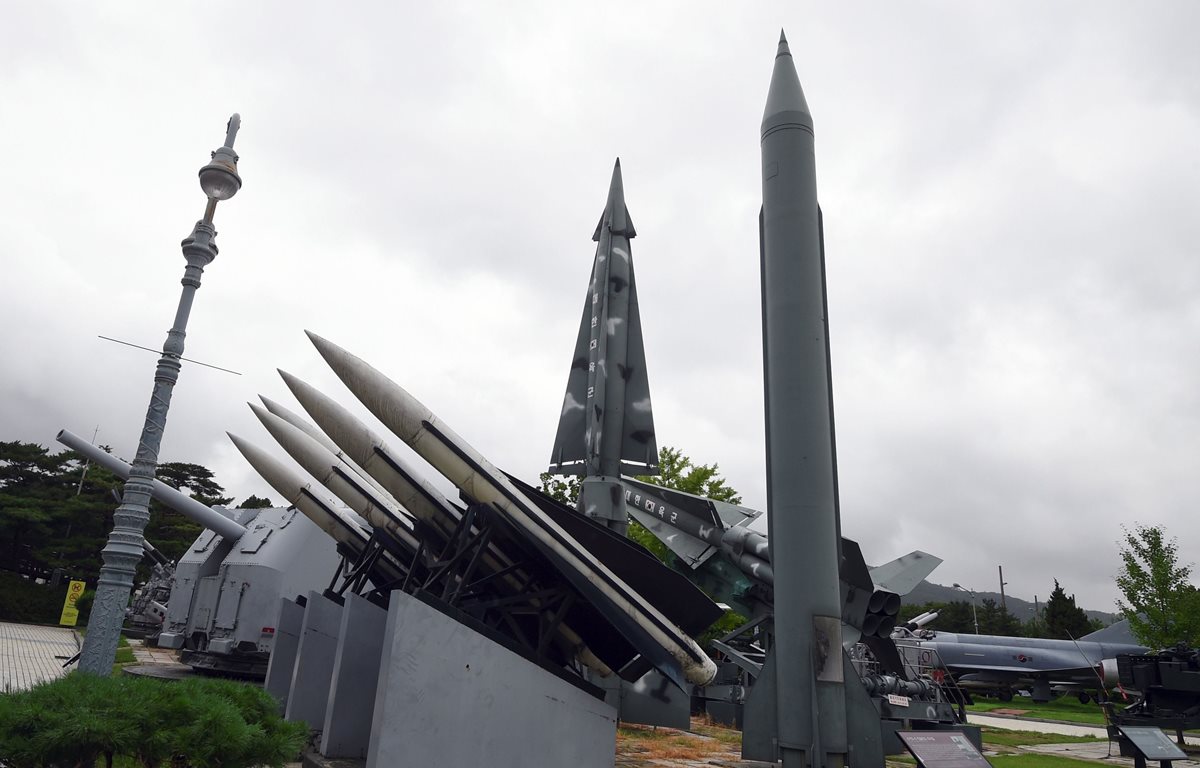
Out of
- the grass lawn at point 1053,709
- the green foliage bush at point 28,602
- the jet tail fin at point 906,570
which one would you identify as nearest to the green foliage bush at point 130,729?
the jet tail fin at point 906,570

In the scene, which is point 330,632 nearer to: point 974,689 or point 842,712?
point 842,712

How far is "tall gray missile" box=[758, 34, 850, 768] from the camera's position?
7.18 meters

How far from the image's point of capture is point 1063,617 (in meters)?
41.3

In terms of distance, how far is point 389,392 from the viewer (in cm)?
707

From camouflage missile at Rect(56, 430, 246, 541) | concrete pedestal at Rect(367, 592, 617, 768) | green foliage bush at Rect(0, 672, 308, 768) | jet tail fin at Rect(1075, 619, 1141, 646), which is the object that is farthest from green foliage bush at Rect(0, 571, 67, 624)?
jet tail fin at Rect(1075, 619, 1141, 646)

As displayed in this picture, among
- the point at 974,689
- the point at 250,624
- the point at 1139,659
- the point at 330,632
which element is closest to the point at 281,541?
the point at 250,624

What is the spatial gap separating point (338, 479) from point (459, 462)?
9.29ft

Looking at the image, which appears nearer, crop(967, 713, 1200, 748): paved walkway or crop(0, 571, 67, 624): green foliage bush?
crop(967, 713, 1200, 748): paved walkway

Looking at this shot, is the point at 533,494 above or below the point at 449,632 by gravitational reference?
above

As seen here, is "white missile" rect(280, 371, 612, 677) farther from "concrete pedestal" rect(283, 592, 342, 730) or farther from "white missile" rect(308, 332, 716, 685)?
"concrete pedestal" rect(283, 592, 342, 730)

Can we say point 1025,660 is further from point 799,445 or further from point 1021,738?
point 799,445

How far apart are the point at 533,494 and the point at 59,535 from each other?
35.4 metres

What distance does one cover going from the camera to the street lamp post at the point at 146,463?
6.20m

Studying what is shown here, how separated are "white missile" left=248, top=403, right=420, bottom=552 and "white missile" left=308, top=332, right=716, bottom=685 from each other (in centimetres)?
232
